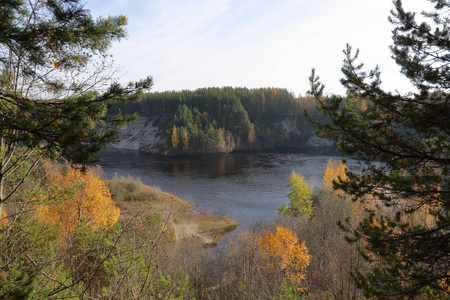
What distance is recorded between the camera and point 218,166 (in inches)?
2363

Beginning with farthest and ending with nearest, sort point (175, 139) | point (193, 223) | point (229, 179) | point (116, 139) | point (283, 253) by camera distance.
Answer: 1. point (175, 139)
2. point (229, 179)
3. point (193, 223)
4. point (283, 253)
5. point (116, 139)

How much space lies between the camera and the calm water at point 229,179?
35.0m

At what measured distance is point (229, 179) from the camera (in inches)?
1881

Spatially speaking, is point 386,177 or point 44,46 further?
point 386,177

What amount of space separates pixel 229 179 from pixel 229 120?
161 feet

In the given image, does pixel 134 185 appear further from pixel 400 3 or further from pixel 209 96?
pixel 209 96

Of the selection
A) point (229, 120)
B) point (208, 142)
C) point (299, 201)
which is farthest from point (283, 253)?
point (229, 120)

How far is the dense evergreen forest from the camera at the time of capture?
262ft

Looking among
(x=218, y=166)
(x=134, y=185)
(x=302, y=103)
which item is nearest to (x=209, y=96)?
(x=302, y=103)

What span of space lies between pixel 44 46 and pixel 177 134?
75.8 m

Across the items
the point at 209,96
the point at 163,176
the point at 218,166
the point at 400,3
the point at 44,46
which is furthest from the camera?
the point at 209,96

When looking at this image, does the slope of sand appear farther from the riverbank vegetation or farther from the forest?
the forest

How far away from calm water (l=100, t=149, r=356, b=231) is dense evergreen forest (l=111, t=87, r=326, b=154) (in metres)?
11.1

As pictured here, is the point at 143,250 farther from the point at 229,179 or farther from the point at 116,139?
the point at 229,179
